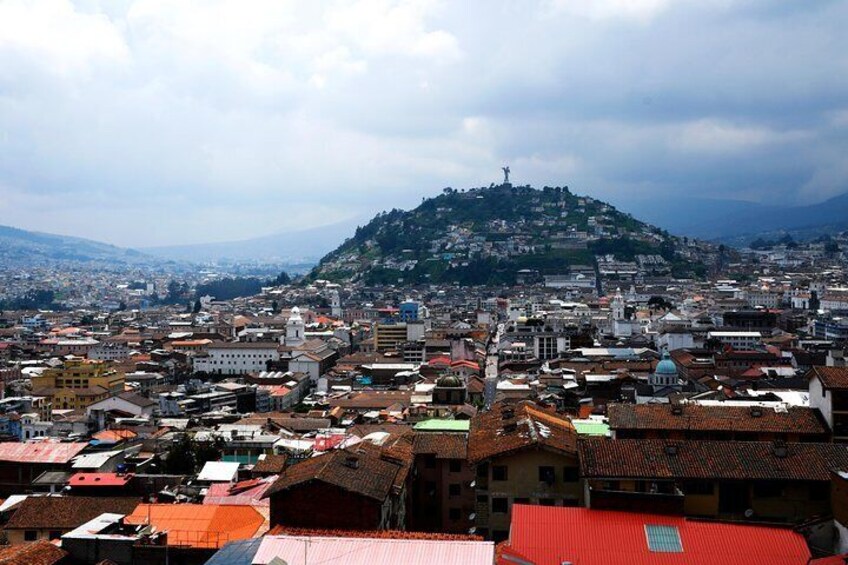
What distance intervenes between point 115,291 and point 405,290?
3377 inches

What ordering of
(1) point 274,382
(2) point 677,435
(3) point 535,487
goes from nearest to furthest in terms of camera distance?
1. (3) point 535,487
2. (2) point 677,435
3. (1) point 274,382

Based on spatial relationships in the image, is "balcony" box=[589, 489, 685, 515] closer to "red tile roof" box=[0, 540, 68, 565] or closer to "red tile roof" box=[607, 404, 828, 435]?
"red tile roof" box=[607, 404, 828, 435]

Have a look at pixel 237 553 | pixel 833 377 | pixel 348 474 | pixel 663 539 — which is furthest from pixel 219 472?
pixel 833 377

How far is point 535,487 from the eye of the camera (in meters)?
16.0

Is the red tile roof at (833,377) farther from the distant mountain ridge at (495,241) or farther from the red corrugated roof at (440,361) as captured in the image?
the distant mountain ridge at (495,241)

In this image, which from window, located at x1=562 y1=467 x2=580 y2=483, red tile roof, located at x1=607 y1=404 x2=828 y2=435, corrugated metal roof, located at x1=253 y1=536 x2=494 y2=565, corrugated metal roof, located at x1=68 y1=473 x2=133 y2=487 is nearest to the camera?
corrugated metal roof, located at x1=253 y1=536 x2=494 y2=565

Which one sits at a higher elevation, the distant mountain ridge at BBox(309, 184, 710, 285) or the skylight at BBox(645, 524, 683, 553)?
the distant mountain ridge at BBox(309, 184, 710, 285)

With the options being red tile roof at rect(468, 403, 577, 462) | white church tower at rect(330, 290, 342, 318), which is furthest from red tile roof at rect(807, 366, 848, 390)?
white church tower at rect(330, 290, 342, 318)

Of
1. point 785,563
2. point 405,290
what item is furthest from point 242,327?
point 785,563

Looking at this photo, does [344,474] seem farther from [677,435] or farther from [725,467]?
[677,435]

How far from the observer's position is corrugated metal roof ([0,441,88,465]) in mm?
25250

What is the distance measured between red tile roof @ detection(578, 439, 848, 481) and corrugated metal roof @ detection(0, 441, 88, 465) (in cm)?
1670

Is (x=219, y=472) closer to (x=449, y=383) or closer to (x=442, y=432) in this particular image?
(x=442, y=432)

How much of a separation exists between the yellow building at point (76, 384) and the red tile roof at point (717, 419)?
112 ft
